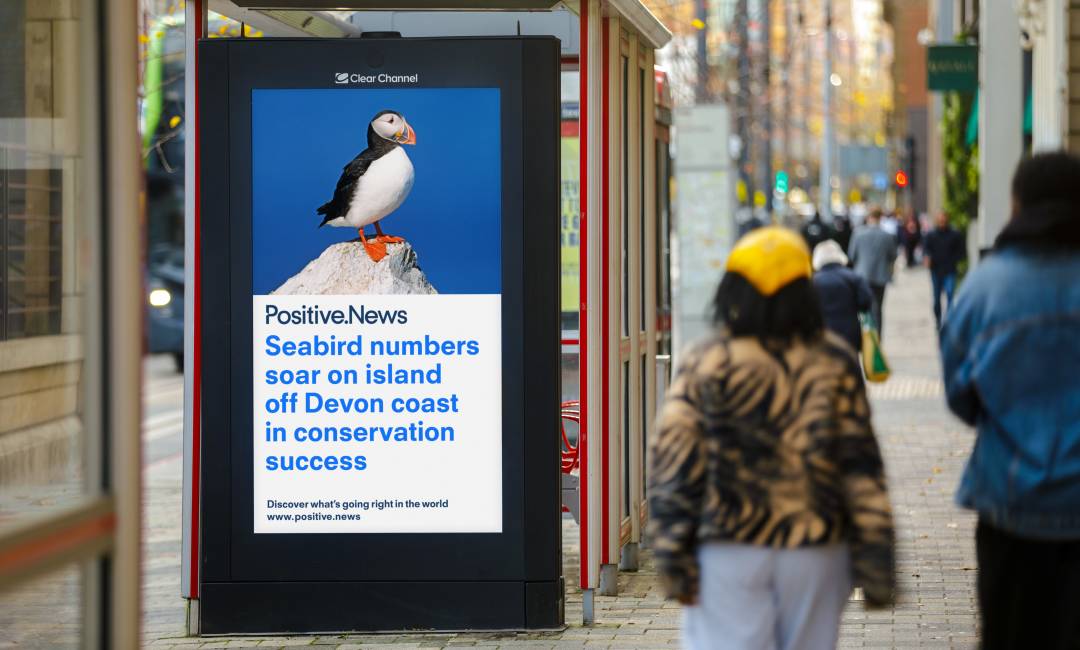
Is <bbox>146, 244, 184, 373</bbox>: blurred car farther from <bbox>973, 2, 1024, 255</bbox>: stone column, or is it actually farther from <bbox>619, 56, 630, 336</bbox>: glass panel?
<bbox>619, 56, 630, 336</bbox>: glass panel

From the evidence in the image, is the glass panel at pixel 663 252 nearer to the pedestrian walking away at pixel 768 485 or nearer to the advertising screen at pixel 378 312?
the advertising screen at pixel 378 312

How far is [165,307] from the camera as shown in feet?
86.9

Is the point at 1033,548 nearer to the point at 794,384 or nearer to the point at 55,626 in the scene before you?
the point at 794,384

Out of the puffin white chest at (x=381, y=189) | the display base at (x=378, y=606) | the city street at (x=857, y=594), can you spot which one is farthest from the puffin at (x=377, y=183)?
the city street at (x=857, y=594)

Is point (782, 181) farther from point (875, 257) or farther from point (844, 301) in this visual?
point (844, 301)

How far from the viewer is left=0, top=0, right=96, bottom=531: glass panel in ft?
23.5

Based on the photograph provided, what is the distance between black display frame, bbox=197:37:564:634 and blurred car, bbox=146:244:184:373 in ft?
59.3

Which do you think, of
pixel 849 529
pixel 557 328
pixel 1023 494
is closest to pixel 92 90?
pixel 849 529

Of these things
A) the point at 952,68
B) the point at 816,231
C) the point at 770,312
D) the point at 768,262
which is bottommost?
the point at 770,312

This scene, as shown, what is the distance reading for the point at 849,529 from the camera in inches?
165

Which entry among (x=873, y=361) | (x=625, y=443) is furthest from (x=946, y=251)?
(x=625, y=443)

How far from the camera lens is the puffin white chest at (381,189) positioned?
718cm

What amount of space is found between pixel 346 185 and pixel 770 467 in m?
3.40

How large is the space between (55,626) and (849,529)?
4.83m
